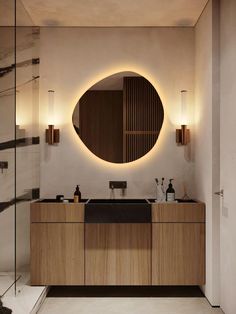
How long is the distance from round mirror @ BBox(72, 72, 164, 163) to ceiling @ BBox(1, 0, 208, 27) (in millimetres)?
592

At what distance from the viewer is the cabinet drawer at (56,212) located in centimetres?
385

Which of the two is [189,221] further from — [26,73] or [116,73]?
[26,73]

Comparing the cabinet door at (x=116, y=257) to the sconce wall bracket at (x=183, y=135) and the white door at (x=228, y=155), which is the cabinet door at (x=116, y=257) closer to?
the white door at (x=228, y=155)

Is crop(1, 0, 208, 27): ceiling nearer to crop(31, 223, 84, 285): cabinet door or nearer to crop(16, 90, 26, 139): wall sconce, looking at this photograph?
crop(16, 90, 26, 139): wall sconce

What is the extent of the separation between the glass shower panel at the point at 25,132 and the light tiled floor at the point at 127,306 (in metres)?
0.43

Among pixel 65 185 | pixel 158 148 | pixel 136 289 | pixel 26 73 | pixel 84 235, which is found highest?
pixel 26 73

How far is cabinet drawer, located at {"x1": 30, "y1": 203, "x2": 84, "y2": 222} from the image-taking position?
3.85 metres

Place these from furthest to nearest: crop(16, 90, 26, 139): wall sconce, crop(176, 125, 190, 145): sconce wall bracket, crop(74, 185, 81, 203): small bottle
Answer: crop(176, 125, 190, 145): sconce wall bracket
crop(74, 185, 81, 203): small bottle
crop(16, 90, 26, 139): wall sconce

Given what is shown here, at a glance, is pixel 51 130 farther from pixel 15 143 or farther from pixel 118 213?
pixel 118 213

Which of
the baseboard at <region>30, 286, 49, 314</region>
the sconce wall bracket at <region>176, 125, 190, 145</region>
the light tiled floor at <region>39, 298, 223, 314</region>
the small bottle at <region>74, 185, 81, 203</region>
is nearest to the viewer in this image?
the baseboard at <region>30, 286, 49, 314</region>

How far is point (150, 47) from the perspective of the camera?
436 cm

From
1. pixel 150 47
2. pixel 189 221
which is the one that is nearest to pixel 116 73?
pixel 150 47

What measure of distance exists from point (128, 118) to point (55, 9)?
4.41 feet

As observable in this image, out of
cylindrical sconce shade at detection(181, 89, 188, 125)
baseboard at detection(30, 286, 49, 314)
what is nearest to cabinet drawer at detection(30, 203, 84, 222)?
baseboard at detection(30, 286, 49, 314)
